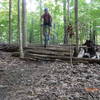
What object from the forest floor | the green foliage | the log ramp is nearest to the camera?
the forest floor

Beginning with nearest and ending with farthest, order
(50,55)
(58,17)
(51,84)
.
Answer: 1. (51,84)
2. (50,55)
3. (58,17)

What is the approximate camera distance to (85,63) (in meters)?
8.34

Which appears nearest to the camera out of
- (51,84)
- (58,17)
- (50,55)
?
(51,84)

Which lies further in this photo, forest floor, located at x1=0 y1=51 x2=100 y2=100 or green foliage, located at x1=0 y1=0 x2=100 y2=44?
green foliage, located at x1=0 y1=0 x2=100 y2=44

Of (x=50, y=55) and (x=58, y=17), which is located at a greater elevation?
(x=58, y=17)

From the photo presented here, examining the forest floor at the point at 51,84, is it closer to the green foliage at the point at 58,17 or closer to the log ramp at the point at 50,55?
the log ramp at the point at 50,55

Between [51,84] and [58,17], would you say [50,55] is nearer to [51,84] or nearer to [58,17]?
[51,84]

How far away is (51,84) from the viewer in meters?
5.30

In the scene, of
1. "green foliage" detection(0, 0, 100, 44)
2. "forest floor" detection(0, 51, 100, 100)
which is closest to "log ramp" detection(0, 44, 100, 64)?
"forest floor" detection(0, 51, 100, 100)

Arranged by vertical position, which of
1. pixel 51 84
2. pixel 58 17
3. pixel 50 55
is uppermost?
pixel 58 17

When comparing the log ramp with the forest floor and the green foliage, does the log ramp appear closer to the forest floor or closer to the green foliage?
the forest floor

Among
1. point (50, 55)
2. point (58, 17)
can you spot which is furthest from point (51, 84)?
point (58, 17)

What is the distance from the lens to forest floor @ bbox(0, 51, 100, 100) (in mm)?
4398

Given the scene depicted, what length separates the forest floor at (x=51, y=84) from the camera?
4398mm
